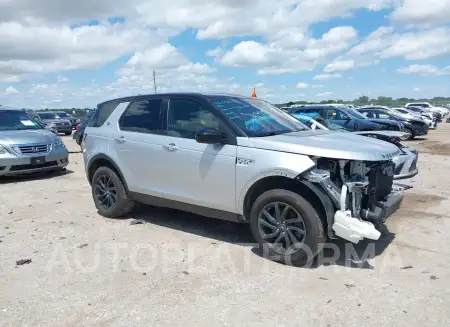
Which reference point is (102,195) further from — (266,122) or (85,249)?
(266,122)

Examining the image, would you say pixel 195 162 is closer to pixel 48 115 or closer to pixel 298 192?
pixel 298 192

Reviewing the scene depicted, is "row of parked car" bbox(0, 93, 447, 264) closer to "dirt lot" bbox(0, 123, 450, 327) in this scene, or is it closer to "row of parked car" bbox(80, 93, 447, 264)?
"row of parked car" bbox(80, 93, 447, 264)

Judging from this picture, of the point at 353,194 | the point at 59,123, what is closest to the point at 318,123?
the point at 353,194

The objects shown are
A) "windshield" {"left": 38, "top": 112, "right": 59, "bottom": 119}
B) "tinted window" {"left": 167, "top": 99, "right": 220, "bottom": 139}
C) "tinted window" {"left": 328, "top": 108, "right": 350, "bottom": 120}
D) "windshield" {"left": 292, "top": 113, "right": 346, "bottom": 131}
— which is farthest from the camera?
"windshield" {"left": 38, "top": 112, "right": 59, "bottom": 119}

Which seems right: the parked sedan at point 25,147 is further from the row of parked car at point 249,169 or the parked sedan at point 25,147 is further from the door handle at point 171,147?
the door handle at point 171,147

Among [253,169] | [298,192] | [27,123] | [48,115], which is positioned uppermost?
[27,123]

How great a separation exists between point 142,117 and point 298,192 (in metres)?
2.51

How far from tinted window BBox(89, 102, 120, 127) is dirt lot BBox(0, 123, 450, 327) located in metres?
1.43

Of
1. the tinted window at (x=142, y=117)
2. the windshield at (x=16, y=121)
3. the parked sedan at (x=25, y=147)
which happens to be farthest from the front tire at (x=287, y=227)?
the windshield at (x=16, y=121)

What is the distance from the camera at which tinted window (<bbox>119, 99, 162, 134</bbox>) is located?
17.9ft

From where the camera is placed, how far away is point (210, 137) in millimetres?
4516

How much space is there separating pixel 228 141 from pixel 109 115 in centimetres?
234

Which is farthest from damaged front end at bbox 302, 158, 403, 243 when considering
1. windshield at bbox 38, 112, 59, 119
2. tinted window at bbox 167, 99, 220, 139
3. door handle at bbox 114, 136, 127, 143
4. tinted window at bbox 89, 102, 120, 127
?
windshield at bbox 38, 112, 59, 119

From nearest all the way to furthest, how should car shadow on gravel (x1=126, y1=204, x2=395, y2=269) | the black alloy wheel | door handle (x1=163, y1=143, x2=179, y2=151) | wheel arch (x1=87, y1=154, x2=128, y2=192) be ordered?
1. car shadow on gravel (x1=126, y1=204, x2=395, y2=269)
2. door handle (x1=163, y1=143, x2=179, y2=151)
3. wheel arch (x1=87, y1=154, x2=128, y2=192)
4. the black alloy wheel
